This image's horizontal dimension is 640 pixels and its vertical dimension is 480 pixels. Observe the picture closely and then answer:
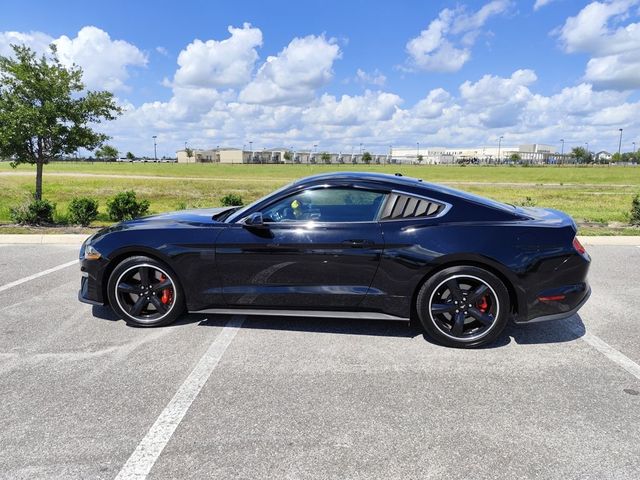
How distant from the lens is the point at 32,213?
1008 cm

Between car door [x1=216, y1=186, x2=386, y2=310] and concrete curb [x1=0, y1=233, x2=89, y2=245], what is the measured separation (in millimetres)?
5521

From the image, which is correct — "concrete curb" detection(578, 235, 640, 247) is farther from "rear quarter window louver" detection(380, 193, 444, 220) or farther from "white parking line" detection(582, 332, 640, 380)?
"rear quarter window louver" detection(380, 193, 444, 220)

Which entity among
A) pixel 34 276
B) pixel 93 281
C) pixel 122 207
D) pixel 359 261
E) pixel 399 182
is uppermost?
pixel 399 182

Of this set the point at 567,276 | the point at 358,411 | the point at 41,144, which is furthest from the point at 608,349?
the point at 41,144

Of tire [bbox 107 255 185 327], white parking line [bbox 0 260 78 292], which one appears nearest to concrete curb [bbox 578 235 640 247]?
tire [bbox 107 255 185 327]

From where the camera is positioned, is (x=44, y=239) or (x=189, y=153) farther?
(x=189, y=153)

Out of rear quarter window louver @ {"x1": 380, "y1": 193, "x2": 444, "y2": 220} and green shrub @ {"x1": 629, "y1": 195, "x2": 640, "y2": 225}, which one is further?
green shrub @ {"x1": 629, "y1": 195, "x2": 640, "y2": 225}

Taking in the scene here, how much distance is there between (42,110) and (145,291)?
855 centimetres

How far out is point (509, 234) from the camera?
3.74 metres

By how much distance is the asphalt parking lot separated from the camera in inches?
94.0

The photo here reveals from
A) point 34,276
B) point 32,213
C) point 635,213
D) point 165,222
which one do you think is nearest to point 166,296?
point 165,222

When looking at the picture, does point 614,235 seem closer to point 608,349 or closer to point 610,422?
point 608,349

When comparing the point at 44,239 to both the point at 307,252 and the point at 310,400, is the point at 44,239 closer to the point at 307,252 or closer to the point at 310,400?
the point at 307,252

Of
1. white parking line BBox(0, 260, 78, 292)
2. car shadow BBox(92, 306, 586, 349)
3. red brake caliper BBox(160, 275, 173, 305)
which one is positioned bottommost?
car shadow BBox(92, 306, 586, 349)
